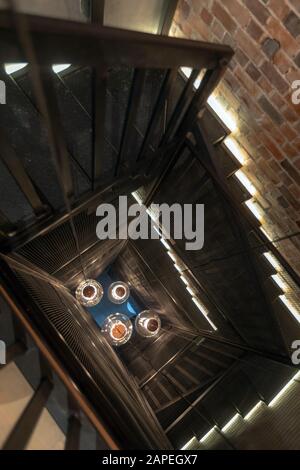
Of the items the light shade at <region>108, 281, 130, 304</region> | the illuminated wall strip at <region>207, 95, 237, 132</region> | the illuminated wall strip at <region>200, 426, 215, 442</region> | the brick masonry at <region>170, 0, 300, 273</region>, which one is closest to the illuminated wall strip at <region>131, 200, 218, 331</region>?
the light shade at <region>108, 281, 130, 304</region>

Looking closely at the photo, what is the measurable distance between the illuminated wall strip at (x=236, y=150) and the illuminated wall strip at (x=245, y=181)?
0.15m

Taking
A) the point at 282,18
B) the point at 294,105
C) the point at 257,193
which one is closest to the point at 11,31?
the point at 282,18

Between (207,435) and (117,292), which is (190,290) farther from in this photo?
(207,435)

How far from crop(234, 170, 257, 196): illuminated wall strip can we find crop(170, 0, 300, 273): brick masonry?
0.10m

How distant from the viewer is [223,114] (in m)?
3.08

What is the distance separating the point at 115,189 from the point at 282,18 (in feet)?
5.60

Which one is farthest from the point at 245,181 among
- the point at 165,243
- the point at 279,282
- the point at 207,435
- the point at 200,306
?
the point at 207,435

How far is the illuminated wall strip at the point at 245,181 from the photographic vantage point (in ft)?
10.8

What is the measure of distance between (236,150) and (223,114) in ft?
1.27

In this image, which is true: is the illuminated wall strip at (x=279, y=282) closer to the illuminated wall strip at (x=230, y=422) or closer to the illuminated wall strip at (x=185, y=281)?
the illuminated wall strip at (x=185, y=281)

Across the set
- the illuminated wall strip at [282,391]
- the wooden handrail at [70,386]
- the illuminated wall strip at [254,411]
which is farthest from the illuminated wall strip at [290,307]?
the wooden handrail at [70,386]

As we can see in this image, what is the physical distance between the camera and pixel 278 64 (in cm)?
229

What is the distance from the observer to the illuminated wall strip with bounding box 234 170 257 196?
10.8 ft

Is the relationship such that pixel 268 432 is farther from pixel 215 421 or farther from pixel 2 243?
pixel 2 243
